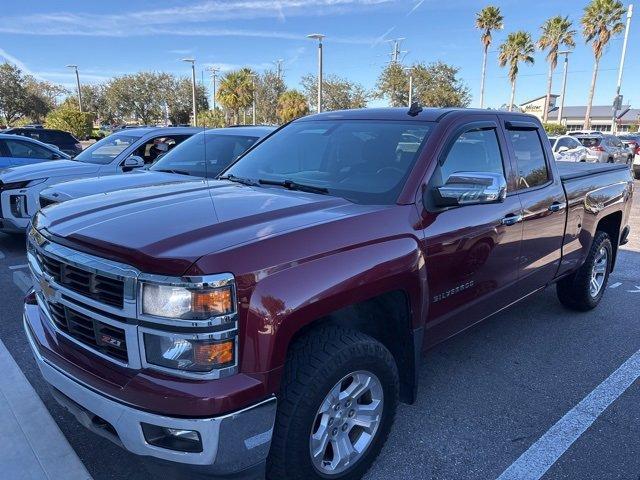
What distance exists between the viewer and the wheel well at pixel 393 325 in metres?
2.67

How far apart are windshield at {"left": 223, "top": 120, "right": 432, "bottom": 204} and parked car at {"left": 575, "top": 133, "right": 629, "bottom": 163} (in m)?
18.2

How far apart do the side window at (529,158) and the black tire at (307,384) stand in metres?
2.11

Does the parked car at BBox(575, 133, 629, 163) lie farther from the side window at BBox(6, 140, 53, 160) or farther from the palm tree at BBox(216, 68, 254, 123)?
the palm tree at BBox(216, 68, 254, 123)

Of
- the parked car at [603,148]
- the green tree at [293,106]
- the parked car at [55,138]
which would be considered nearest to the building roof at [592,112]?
the green tree at [293,106]

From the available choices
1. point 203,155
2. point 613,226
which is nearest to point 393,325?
point 613,226

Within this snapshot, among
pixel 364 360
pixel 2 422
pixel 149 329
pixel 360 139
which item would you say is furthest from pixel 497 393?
pixel 2 422

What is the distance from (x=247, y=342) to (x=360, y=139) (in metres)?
1.85

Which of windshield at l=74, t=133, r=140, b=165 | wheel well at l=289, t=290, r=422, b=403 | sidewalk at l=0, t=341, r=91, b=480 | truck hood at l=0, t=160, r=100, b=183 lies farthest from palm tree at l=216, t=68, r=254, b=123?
wheel well at l=289, t=290, r=422, b=403

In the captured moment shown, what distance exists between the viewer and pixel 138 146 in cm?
743

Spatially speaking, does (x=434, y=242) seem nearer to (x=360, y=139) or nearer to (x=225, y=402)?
(x=360, y=139)

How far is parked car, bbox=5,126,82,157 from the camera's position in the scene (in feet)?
60.6

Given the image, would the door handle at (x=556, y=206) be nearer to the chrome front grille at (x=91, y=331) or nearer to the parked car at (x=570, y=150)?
the chrome front grille at (x=91, y=331)

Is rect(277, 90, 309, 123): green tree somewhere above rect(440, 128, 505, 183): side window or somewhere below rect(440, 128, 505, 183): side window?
above

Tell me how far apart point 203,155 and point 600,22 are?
Answer: 40911mm
